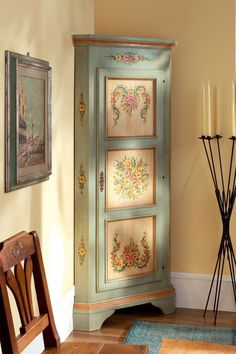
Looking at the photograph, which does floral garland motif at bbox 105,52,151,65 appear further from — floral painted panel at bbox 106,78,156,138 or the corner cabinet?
floral painted panel at bbox 106,78,156,138

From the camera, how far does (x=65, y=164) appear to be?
4078 mm

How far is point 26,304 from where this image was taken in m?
2.57

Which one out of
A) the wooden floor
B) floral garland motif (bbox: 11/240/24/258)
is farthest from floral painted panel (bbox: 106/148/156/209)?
floral garland motif (bbox: 11/240/24/258)

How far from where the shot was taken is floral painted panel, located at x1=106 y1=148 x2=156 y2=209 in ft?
14.1

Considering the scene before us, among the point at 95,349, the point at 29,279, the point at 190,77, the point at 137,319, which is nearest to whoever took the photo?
the point at 29,279

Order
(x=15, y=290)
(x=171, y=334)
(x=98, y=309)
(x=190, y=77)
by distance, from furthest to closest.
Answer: (x=190, y=77)
(x=98, y=309)
(x=171, y=334)
(x=15, y=290)

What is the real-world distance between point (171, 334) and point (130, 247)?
643mm

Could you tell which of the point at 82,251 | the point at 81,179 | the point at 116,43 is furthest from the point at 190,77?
the point at 82,251

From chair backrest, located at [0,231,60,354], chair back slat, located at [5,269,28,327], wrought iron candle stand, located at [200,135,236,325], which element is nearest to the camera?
chair backrest, located at [0,231,60,354]

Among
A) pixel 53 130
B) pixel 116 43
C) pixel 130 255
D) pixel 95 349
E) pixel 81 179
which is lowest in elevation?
pixel 95 349

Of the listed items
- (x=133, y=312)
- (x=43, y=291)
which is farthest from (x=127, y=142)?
(x=43, y=291)

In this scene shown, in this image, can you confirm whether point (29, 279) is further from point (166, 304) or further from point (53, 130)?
point (166, 304)

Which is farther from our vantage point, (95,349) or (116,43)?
(116,43)

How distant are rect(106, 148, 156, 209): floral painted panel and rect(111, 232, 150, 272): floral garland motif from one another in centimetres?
23
